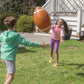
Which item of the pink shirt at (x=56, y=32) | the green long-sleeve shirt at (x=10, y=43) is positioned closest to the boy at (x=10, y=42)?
the green long-sleeve shirt at (x=10, y=43)

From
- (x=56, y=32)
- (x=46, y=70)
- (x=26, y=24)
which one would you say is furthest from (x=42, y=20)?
(x=26, y=24)

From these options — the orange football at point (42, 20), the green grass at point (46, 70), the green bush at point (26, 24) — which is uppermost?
the orange football at point (42, 20)

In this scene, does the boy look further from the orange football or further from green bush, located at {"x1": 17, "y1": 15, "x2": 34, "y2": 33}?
green bush, located at {"x1": 17, "y1": 15, "x2": 34, "y2": 33}

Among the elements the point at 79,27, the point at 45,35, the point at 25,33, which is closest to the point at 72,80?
the point at 79,27

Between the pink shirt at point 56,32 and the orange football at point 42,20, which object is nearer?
the orange football at point 42,20

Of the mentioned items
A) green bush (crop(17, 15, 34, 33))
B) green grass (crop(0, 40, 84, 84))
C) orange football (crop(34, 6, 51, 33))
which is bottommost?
green grass (crop(0, 40, 84, 84))

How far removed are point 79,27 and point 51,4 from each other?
3.27 meters

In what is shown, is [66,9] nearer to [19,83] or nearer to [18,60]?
[18,60]

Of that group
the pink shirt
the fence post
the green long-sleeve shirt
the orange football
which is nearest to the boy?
the green long-sleeve shirt

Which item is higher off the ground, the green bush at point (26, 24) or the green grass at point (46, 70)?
the green bush at point (26, 24)

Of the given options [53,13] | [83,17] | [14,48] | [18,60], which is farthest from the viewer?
[53,13]

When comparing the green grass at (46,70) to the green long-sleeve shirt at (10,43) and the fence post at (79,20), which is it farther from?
the fence post at (79,20)

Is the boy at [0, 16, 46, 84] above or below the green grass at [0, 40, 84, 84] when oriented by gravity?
above

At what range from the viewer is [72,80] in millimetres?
4848
